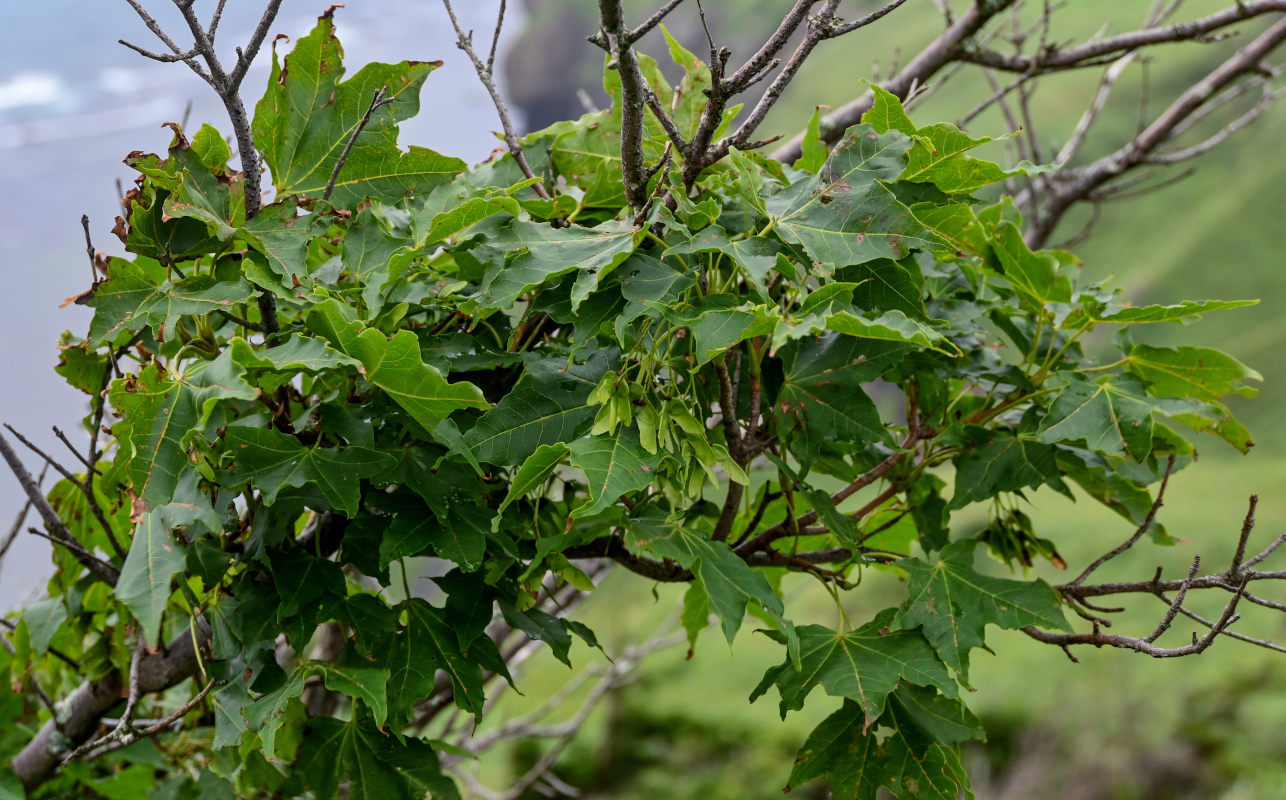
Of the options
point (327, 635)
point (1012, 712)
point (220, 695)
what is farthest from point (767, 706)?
point (220, 695)

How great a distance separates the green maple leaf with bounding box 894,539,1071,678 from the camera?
0.57 m

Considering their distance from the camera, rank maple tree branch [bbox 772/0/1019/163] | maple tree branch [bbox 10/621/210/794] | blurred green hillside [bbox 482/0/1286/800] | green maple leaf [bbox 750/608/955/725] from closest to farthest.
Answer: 1. green maple leaf [bbox 750/608/955/725]
2. maple tree branch [bbox 10/621/210/794]
3. maple tree branch [bbox 772/0/1019/163]
4. blurred green hillside [bbox 482/0/1286/800]

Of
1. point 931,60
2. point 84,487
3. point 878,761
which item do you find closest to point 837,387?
point 878,761

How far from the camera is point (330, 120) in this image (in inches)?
23.0

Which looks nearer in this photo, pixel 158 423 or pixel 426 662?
pixel 158 423

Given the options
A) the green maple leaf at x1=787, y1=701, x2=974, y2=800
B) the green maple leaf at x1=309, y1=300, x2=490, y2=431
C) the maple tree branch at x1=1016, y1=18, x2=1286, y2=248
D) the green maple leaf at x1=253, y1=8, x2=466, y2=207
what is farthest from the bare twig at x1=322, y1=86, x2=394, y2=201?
the maple tree branch at x1=1016, y1=18, x2=1286, y2=248

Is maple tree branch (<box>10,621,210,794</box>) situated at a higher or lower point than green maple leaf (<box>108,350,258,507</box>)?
lower

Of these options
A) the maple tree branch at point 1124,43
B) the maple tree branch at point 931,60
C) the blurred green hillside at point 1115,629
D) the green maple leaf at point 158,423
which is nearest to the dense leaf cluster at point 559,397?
the green maple leaf at point 158,423

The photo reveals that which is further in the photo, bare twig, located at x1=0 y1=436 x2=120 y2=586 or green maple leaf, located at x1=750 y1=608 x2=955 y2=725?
bare twig, located at x1=0 y1=436 x2=120 y2=586

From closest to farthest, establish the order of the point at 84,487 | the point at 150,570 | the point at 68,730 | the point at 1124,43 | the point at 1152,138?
the point at 150,570, the point at 84,487, the point at 68,730, the point at 1124,43, the point at 1152,138

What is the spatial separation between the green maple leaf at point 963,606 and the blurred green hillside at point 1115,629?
147cm

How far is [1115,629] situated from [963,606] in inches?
77.5

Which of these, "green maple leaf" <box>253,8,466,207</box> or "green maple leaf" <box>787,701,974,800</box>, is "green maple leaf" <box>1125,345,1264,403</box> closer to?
"green maple leaf" <box>787,701,974,800</box>

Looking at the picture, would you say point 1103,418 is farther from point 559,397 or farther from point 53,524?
point 53,524
